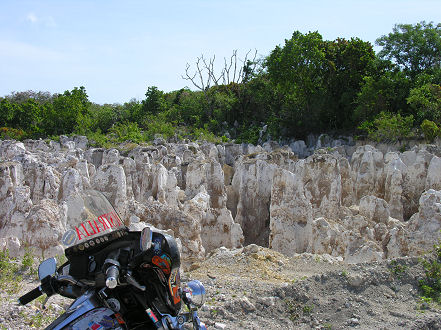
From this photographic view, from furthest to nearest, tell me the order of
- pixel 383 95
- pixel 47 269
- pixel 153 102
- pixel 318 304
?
pixel 153 102 → pixel 383 95 → pixel 318 304 → pixel 47 269

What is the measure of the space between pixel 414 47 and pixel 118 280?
88.7 ft

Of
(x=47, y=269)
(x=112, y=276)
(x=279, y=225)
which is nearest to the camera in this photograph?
(x=112, y=276)

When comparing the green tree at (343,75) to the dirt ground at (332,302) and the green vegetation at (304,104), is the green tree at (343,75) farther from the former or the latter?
the dirt ground at (332,302)

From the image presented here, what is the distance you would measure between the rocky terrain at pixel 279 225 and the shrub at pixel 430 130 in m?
4.19

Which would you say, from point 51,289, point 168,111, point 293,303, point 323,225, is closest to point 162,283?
point 51,289

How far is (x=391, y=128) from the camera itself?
2183 cm

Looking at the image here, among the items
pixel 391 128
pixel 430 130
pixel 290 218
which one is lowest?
pixel 290 218

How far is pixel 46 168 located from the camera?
40.7 feet

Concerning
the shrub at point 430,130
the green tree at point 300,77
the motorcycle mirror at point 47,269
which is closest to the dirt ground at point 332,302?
the motorcycle mirror at point 47,269

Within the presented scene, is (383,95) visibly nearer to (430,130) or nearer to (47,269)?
(430,130)

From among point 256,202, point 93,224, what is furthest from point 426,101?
point 93,224

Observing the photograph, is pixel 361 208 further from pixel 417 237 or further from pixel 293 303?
pixel 293 303

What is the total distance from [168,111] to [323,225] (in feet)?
88.9

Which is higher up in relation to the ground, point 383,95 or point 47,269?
point 383,95
